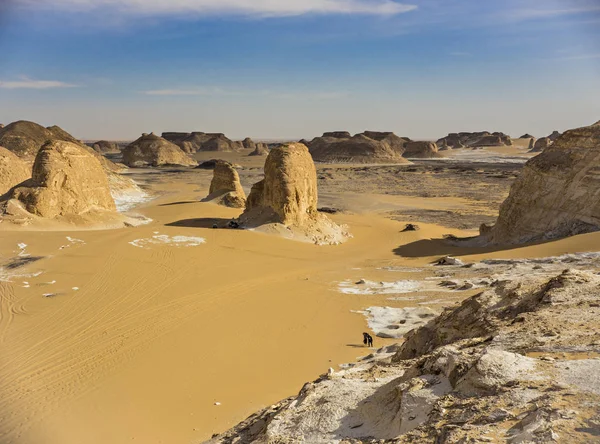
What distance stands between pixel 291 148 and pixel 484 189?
94.6 feet

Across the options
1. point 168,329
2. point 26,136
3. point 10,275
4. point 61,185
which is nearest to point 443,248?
point 168,329

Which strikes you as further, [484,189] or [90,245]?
[484,189]

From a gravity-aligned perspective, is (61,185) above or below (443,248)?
above

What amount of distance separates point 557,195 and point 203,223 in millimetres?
15418

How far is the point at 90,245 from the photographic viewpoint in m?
17.4

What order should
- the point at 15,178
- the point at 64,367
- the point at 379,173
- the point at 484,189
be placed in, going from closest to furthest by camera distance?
1. the point at 64,367
2. the point at 15,178
3. the point at 484,189
4. the point at 379,173

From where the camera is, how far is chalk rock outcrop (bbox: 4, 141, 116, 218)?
20453mm

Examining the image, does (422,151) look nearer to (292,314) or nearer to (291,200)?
(291,200)

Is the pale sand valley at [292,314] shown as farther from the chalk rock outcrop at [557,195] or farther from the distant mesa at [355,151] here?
the distant mesa at [355,151]

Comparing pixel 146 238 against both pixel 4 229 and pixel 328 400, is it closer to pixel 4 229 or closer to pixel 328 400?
pixel 4 229

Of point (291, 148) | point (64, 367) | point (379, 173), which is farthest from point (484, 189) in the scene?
point (64, 367)

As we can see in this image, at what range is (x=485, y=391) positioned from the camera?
3.95 meters

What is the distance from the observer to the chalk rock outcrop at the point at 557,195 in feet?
56.6

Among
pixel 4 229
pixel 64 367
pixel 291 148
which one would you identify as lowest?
pixel 64 367
